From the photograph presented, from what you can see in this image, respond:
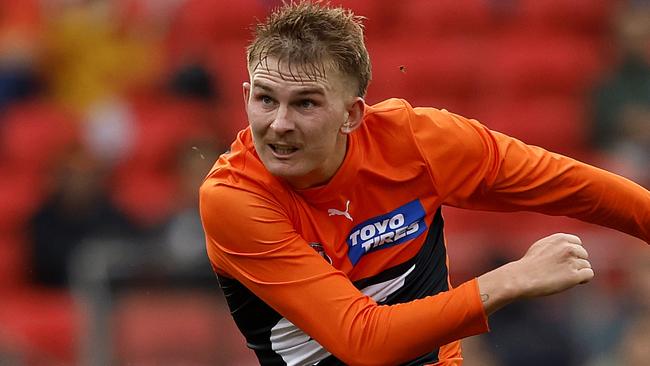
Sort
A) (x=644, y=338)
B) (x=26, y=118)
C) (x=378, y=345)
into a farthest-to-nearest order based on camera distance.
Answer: (x=26, y=118)
(x=644, y=338)
(x=378, y=345)

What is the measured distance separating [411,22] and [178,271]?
11.3ft

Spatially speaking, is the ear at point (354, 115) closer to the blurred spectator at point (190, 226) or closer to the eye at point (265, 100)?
the eye at point (265, 100)

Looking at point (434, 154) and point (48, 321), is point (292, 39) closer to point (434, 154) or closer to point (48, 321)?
point (434, 154)

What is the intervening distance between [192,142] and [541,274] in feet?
18.2

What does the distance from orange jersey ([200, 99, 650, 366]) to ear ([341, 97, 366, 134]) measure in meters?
0.12

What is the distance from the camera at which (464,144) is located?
453 centimetres

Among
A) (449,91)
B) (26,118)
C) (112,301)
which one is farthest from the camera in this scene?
(26,118)

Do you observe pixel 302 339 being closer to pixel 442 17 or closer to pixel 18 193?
pixel 442 17

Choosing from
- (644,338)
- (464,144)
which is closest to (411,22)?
(644,338)

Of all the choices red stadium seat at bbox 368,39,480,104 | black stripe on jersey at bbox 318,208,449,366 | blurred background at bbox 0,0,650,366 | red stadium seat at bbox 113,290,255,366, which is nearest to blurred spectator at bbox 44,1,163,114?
blurred background at bbox 0,0,650,366

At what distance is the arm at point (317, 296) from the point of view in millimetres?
3990

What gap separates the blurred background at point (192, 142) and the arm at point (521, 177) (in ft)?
8.66

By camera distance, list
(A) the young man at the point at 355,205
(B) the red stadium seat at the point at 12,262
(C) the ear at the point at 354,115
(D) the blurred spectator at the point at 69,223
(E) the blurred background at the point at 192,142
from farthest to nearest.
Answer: (B) the red stadium seat at the point at 12,262, (D) the blurred spectator at the point at 69,223, (E) the blurred background at the point at 192,142, (C) the ear at the point at 354,115, (A) the young man at the point at 355,205

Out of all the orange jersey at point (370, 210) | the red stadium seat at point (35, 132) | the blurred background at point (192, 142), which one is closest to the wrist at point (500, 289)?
the orange jersey at point (370, 210)
